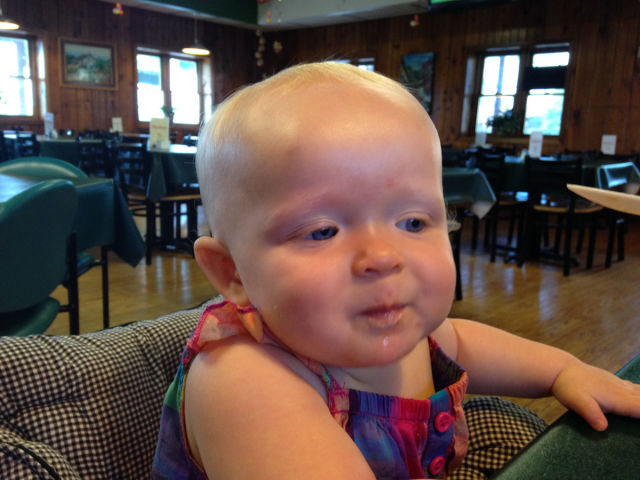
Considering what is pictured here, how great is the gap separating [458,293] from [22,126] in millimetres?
8083

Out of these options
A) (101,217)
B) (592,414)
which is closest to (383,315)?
(592,414)

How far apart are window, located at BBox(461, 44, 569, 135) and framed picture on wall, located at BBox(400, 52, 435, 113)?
2.15ft

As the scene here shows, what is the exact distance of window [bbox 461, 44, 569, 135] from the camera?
7.46 metres

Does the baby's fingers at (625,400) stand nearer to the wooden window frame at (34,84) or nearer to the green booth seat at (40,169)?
the green booth seat at (40,169)

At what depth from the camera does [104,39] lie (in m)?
9.10

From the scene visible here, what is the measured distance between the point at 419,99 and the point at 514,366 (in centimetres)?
45

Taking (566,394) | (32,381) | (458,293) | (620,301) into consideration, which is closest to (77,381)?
(32,381)

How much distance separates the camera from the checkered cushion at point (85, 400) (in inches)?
26.7

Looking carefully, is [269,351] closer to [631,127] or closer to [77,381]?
[77,381]

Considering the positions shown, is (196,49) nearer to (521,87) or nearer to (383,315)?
(521,87)

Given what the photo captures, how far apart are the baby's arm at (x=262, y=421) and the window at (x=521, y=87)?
7.64 meters

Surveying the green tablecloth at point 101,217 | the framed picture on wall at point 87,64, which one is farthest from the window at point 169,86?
the green tablecloth at point 101,217

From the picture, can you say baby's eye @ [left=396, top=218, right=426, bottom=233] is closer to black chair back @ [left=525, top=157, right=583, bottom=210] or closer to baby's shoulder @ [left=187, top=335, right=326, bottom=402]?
baby's shoulder @ [left=187, top=335, right=326, bottom=402]

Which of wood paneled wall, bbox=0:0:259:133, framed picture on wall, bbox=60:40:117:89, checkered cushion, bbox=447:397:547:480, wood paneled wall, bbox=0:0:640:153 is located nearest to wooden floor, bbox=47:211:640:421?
checkered cushion, bbox=447:397:547:480
